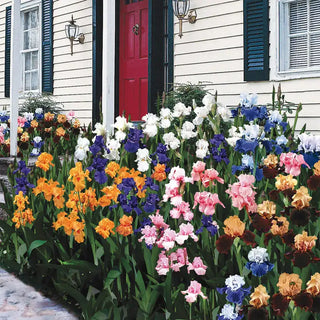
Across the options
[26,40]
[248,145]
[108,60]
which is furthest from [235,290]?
[26,40]

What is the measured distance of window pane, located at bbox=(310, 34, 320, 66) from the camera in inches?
221

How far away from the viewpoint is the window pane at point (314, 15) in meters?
5.61

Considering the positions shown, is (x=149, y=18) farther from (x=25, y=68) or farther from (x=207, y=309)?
(x=207, y=309)

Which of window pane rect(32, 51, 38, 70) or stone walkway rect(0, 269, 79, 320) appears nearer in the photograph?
stone walkway rect(0, 269, 79, 320)

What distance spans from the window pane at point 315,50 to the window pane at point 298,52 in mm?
63

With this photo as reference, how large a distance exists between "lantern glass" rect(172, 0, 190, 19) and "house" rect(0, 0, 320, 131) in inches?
5.0

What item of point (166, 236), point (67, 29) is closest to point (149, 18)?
point (67, 29)

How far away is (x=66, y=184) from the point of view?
3.31 m

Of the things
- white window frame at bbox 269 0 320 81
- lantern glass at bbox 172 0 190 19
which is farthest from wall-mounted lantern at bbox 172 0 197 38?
white window frame at bbox 269 0 320 81

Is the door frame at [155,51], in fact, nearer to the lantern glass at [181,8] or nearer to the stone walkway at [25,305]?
the lantern glass at [181,8]

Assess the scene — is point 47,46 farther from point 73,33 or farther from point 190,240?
point 190,240

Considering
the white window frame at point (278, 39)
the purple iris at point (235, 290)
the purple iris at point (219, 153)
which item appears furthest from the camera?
the white window frame at point (278, 39)

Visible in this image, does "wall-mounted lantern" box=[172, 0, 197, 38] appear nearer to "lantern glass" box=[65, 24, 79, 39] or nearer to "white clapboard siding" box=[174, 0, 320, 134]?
"white clapboard siding" box=[174, 0, 320, 134]

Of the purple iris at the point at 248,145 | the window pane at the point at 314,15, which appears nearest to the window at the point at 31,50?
the window pane at the point at 314,15
